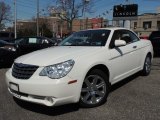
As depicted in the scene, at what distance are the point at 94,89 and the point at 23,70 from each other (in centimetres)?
142

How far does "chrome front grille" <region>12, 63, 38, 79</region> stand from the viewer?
4859mm

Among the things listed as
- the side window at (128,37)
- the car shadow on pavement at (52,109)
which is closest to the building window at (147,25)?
the side window at (128,37)

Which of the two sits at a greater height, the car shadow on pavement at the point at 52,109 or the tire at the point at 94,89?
the tire at the point at 94,89

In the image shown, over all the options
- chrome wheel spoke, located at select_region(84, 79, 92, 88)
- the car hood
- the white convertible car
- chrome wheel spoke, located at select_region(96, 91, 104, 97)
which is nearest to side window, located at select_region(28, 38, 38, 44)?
the white convertible car

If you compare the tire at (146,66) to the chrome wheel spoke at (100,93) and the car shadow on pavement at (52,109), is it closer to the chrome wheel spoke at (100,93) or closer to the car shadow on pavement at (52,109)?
the chrome wheel spoke at (100,93)

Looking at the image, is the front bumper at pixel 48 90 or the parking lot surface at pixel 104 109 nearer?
the front bumper at pixel 48 90

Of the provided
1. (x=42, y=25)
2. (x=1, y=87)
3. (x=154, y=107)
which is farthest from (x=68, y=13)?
(x=42, y=25)

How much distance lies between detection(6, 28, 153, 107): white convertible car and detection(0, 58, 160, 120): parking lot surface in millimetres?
268

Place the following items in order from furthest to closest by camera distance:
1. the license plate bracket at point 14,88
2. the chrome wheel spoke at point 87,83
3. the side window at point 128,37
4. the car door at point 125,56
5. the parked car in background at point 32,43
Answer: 1. the parked car in background at point 32,43
2. the side window at point 128,37
3. the car door at point 125,56
4. the chrome wheel spoke at point 87,83
5. the license plate bracket at point 14,88

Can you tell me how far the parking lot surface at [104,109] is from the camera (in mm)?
4836

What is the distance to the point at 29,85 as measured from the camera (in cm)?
475

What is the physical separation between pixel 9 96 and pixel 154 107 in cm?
315

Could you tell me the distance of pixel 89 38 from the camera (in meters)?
6.30

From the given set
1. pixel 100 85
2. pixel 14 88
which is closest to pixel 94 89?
pixel 100 85
